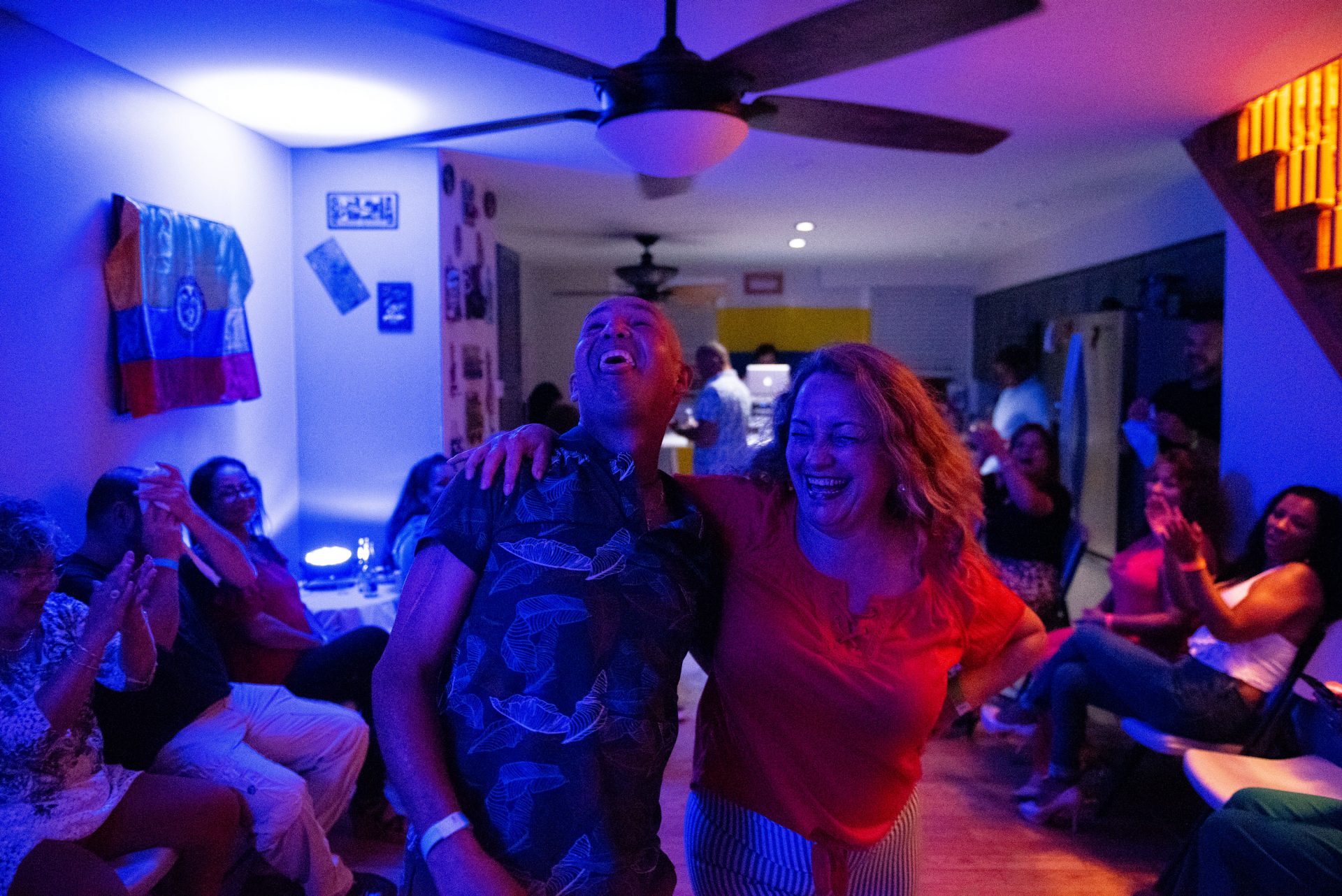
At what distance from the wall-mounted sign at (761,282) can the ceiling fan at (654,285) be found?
386 mm

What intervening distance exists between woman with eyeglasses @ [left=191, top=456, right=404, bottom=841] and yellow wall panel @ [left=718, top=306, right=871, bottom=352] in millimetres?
6723

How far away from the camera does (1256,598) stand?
253 centimetres

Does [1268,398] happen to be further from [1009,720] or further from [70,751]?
[70,751]

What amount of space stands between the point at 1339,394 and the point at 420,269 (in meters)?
3.50

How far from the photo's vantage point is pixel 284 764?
8.04 ft

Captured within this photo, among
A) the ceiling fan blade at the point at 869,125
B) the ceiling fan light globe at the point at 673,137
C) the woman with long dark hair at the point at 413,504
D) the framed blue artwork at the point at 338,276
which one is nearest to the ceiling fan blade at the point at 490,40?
the ceiling fan light globe at the point at 673,137

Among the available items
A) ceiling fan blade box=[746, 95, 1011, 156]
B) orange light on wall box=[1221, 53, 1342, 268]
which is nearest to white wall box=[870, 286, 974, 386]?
orange light on wall box=[1221, 53, 1342, 268]

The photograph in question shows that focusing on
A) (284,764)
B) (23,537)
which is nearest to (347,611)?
(284,764)

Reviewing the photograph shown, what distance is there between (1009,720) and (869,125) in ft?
7.41

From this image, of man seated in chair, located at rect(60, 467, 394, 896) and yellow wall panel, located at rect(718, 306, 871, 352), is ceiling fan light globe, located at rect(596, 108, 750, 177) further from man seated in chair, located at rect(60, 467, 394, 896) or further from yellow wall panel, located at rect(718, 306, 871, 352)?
yellow wall panel, located at rect(718, 306, 871, 352)

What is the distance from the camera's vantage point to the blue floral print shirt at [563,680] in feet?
3.49

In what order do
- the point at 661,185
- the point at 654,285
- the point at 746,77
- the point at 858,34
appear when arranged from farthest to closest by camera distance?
1. the point at 654,285
2. the point at 661,185
3. the point at 746,77
4. the point at 858,34

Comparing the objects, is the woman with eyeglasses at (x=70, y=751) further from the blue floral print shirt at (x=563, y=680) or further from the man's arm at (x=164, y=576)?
the blue floral print shirt at (x=563, y=680)

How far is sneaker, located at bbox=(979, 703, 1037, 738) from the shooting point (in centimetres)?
337
